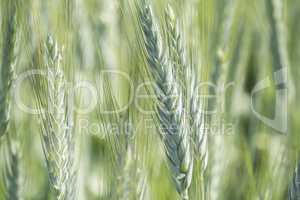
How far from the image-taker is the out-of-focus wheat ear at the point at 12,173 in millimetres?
887

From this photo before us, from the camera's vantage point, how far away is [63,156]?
77cm

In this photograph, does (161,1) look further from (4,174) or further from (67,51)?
(4,174)

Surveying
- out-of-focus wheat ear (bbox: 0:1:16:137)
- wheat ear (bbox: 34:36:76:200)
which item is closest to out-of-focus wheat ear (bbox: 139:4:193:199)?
wheat ear (bbox: 34:36:76:200)

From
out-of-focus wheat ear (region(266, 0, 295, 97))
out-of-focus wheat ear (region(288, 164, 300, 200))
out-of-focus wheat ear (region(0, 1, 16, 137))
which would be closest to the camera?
out-of-focus wheat ear (region(288, 164, 300, 200))

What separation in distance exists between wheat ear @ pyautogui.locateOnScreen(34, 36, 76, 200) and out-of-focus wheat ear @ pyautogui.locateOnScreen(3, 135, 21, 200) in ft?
0.47

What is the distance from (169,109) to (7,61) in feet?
0.91

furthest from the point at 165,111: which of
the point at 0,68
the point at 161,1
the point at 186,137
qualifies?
the point at 0,68

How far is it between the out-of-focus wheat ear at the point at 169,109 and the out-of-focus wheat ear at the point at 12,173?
0.87 ft

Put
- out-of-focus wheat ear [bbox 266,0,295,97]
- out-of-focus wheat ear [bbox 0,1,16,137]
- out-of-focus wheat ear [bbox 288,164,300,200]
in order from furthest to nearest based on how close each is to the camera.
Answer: out-of-focus wheat ear [bbox 266,0,295,97], out-of-focus wheat ear [bbox 0,1,16,137], out-of-focus wheat ear [bbox 288,164,300,200]

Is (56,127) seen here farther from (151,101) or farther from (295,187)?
(295,187)

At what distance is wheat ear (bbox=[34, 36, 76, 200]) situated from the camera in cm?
76

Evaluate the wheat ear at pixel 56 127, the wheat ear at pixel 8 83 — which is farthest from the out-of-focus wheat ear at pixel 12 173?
the wheat ear at pixel 56 127

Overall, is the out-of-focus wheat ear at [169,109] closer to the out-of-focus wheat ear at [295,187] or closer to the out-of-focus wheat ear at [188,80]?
the out-of-focus wheat ear at [188,80]

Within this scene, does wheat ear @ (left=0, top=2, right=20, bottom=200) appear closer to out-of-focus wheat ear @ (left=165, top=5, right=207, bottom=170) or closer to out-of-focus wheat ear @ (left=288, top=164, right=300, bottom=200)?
out-of-focus wheat ear @ (left=165, top=5, right=207, bottom=170)
